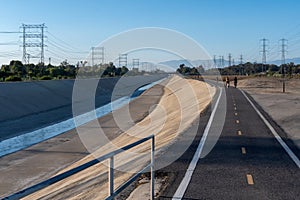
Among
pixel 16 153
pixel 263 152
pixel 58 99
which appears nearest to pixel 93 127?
pixel 16 153

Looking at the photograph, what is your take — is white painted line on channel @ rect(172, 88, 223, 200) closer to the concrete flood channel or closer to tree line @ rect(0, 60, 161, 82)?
the concrete flood channel

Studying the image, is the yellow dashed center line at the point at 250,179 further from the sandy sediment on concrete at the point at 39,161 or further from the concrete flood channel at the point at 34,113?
the concrete flood channel at the point at 34,113

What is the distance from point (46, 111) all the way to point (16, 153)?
100.0ft

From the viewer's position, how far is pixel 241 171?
11531mm

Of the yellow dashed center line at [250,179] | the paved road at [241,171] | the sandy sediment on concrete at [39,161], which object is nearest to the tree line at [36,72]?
the sandy sediment on concrete at [39,161]

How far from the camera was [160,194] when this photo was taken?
9086 millimetres

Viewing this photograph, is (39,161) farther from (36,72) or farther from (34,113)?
(36,72)

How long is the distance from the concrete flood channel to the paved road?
13782 millimetres

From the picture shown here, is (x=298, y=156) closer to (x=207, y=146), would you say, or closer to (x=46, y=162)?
(x=207, y=146)

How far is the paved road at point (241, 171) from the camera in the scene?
924cm

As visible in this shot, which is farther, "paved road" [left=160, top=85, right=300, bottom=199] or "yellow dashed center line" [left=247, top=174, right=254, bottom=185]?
"yellow dashed center line" [left=247, top=174, right=254, bottom=185]

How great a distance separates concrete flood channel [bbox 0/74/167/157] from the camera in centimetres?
3105

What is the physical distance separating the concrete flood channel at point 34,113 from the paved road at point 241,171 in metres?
13.8

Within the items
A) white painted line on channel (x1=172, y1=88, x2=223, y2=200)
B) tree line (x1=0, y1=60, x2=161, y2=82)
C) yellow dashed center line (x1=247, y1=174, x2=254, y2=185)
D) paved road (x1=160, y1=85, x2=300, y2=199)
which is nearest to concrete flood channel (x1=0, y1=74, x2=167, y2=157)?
tree line (x1=0, y1=60, x2=161, y2=82)
